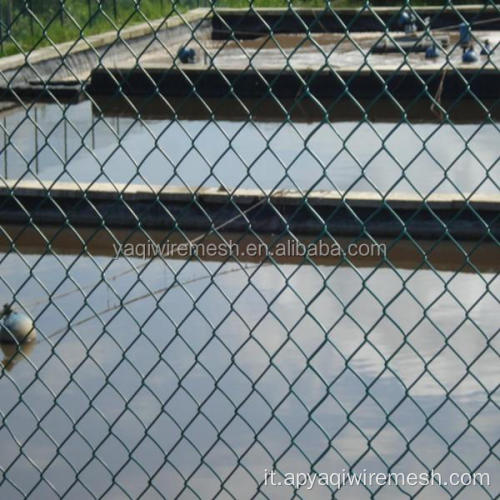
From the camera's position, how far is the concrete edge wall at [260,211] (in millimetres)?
7648

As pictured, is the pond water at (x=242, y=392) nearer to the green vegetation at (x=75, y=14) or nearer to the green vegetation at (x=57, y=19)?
the green vegetation at (x=75, y=14)

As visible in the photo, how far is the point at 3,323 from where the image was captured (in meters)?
5.95

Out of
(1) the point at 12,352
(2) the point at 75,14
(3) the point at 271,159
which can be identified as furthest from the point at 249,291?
(2) the point at 75,14

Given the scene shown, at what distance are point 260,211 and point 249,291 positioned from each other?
38.1 inches

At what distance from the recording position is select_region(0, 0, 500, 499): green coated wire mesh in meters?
2.87

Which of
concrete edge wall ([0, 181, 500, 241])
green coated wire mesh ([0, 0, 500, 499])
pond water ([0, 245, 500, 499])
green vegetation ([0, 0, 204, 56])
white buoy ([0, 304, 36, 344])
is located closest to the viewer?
green coated wire mesh ([0, 0, 500, 499])

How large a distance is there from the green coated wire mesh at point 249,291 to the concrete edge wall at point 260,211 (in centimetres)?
2

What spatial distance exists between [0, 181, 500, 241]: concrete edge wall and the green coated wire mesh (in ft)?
0.07

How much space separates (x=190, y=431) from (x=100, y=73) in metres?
9.07

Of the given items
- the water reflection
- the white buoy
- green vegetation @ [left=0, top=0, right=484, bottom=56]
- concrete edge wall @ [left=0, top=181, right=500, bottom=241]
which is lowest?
green vegetation @ [left=0, top=0, right=484, bottom=56]

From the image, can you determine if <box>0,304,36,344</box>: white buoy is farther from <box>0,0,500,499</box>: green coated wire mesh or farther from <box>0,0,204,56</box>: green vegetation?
<box>0,0,204,56</box>: green vegetation

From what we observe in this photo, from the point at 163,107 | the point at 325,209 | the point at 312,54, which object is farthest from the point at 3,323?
the point at 312,54

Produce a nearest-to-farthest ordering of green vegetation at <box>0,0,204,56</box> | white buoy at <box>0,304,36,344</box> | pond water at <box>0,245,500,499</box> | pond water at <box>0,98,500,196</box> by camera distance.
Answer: pond water at <box>0,245,500,499</box>
white buoy at <box>0,304,36,344</box>
pond water at <box>0,98,500,196</box>
green vegetation at <box>0,0,204,56</box>

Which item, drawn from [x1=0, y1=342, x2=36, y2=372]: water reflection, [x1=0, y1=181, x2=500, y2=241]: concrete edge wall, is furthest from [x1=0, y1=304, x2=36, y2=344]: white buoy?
[x1=0, y1=181, x2=500, y2=241]: concrete edge wall
